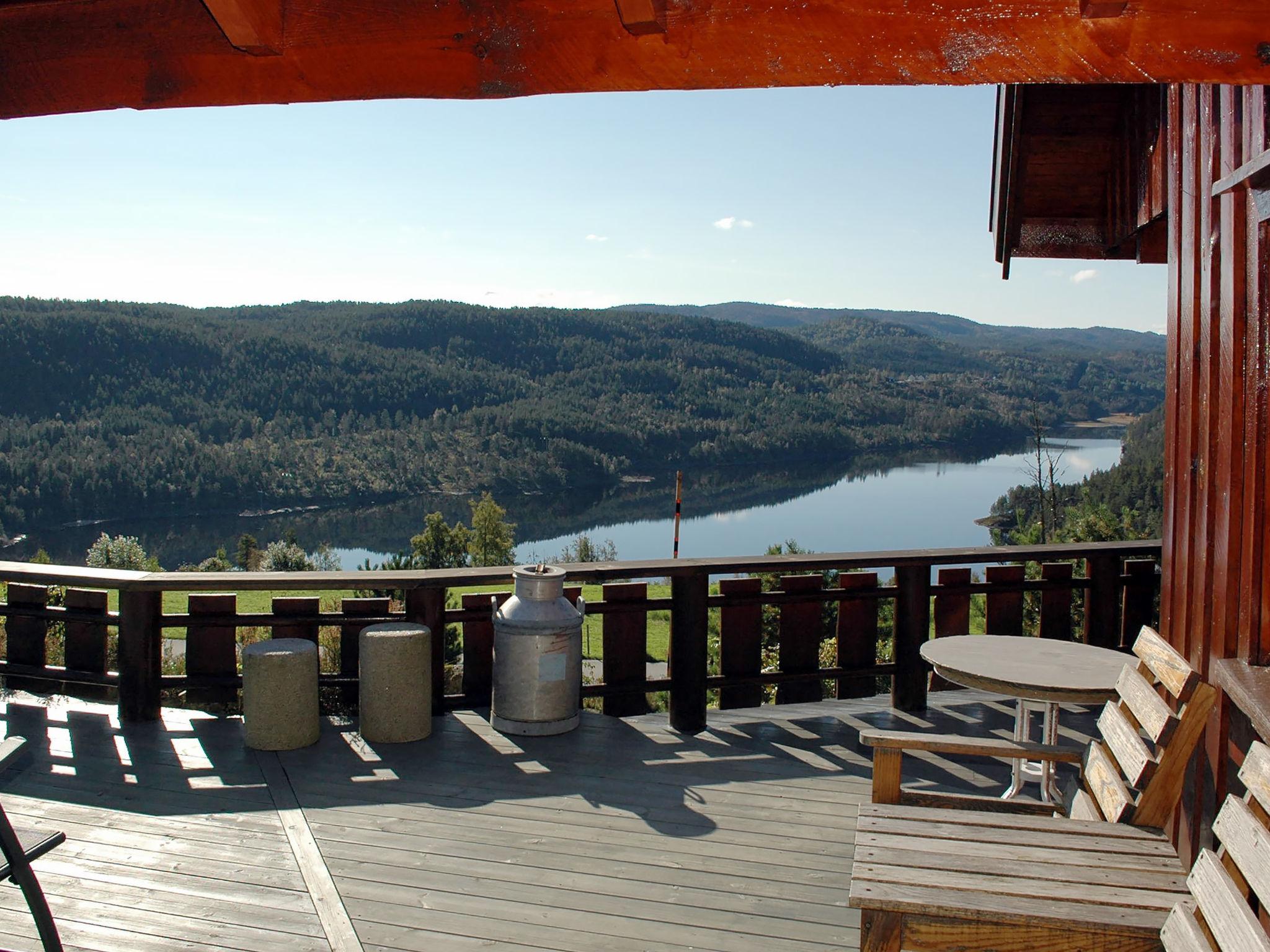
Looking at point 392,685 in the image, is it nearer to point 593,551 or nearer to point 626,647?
point 626,647

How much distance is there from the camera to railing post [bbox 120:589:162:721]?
4816mm

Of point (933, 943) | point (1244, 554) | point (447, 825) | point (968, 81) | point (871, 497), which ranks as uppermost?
point (968, 81)

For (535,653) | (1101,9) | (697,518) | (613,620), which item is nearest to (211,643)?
(535,653)

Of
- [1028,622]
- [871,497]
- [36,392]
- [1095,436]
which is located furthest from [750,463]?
[1028,622]

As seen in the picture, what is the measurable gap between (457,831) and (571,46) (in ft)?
9.47

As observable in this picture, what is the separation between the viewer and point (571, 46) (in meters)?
1.71

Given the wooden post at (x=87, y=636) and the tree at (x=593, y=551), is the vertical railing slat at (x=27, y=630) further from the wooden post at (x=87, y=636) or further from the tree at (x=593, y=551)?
the tree at (x=593, y=551)

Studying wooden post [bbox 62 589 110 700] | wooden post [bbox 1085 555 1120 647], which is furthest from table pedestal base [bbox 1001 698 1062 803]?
wooden post [bbox 62 589 110 700]

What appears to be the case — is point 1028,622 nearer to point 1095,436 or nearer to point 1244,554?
point 1244,554

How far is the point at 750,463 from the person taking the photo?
77.9 meters

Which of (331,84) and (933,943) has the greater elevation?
(331,84)

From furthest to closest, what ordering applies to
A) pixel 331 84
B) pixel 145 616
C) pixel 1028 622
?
1. pixel 1028 622
2. pixel 145 616
3. pixel 331 84

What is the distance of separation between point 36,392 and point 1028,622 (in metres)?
70.4

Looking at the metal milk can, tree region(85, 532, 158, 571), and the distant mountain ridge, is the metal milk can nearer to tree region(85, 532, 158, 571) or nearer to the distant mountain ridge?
tree region(85, 532, 158, 571)
